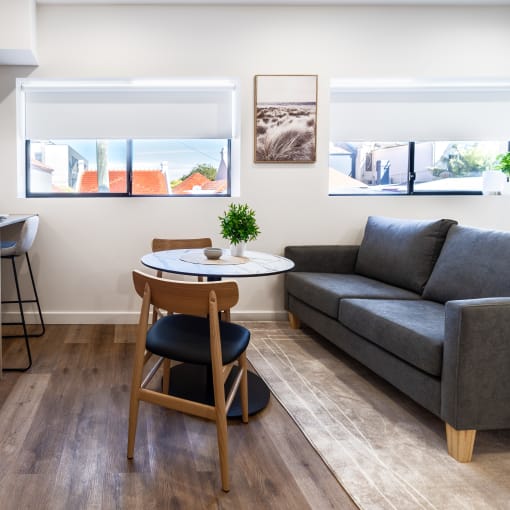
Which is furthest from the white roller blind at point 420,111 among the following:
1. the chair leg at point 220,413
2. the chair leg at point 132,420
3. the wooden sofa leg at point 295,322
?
the chair leg at point 132,420

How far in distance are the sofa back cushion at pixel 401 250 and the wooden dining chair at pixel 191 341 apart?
1531mm

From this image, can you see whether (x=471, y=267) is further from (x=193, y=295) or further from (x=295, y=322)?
(x=193, y=295)

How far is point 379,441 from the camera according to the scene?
2039 millimetres

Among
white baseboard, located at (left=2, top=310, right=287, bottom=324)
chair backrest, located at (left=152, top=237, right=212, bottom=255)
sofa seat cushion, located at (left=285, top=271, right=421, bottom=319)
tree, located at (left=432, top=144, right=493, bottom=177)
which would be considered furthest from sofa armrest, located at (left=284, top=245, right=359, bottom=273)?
tree, located at (left=432, top=144, right=493, bottom=177)

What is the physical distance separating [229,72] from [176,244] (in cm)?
162

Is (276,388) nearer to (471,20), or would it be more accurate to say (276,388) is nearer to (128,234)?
(128,234)

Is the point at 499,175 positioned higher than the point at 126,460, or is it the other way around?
the point at 499,175

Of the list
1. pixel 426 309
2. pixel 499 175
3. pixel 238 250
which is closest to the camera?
pixel 426 309

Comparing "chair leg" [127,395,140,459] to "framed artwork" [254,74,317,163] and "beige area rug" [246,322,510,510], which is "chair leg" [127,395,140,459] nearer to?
"beige area rug" [246,322,510,510]

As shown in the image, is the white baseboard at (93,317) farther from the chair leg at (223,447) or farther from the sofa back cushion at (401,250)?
the chair leg at (223,447)

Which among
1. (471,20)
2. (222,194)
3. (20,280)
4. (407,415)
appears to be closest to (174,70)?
(222,194)

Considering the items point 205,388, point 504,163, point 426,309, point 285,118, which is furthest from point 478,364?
point 504,163

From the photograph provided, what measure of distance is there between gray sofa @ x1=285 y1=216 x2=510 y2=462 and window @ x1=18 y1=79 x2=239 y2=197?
3.74 feet

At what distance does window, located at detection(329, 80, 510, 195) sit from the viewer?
A: 409 centimetres
